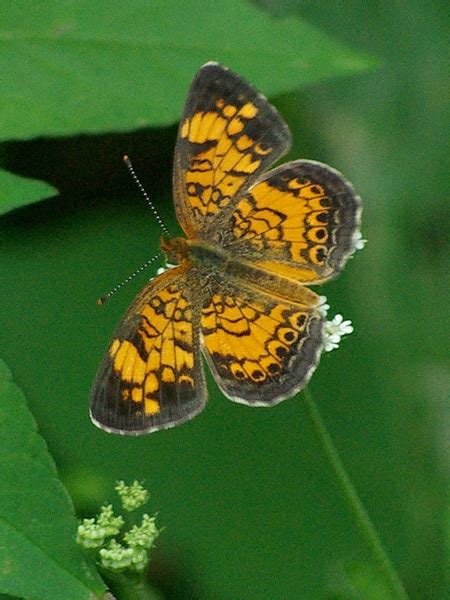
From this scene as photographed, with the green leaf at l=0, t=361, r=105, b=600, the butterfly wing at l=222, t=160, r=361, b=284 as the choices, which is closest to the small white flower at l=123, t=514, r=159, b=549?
the green leaf at l=0, t=361, r=105, b=600

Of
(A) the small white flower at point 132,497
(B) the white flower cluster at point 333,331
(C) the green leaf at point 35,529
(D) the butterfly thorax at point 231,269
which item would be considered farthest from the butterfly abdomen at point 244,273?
(C) the green leaf at point 35,529

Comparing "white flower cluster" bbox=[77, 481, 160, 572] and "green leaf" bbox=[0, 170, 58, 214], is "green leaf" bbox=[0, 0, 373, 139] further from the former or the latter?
"white flower cluster" bbox=[77, 481, 160, 572]

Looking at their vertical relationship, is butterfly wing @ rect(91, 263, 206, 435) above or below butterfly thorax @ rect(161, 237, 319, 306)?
below

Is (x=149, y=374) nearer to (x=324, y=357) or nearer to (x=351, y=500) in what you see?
(x=351, y=500)

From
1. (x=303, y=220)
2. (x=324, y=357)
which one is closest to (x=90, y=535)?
(x=303, y=220)

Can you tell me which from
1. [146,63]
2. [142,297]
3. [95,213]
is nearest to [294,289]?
[142,297]
